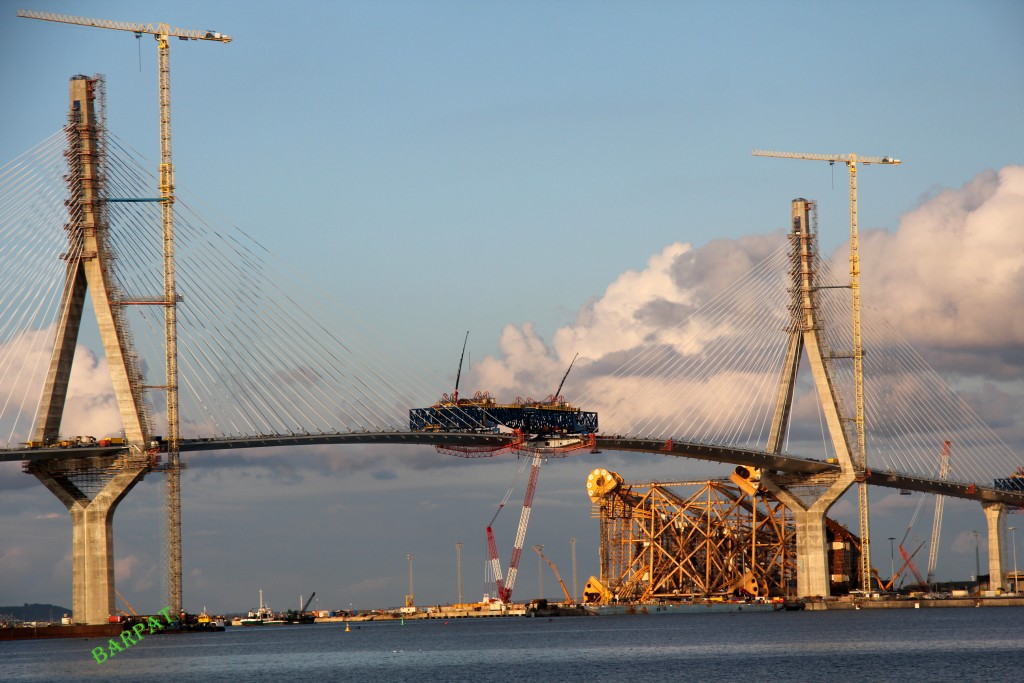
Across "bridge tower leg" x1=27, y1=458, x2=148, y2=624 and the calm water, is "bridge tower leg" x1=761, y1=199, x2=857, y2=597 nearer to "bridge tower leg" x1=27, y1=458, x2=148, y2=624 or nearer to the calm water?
the calm water

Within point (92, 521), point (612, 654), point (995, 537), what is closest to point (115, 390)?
point (92, 521)

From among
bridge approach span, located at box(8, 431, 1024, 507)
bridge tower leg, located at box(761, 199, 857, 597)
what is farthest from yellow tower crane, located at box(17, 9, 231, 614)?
bridge tower leg, located at box(761, 199, 857, 597)

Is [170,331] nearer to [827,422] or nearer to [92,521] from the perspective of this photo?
[92,521]

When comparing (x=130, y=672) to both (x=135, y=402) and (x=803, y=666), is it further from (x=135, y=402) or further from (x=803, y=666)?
(x=803, y=666)

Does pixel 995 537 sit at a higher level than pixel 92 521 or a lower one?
lower

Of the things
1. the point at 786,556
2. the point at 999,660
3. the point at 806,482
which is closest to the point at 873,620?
the point at 806,482

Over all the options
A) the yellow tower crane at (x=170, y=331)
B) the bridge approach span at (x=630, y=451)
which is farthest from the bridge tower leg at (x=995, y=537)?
the yellow tower crane at (x=170, y=331)
